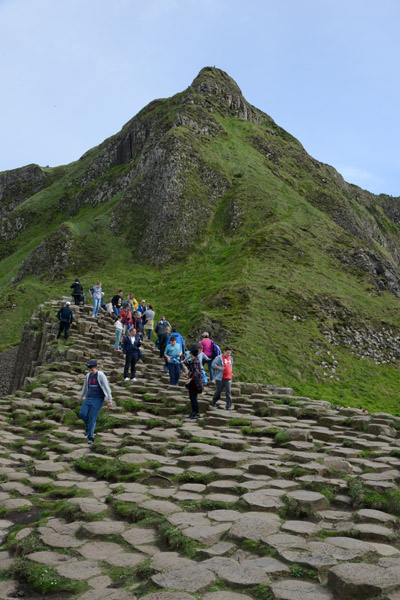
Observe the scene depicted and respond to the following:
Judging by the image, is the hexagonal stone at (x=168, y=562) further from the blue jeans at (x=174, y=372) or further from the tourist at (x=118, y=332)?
the tourist at (x=118, y=332)

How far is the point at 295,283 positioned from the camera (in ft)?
142

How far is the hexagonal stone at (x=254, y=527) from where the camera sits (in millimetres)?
7461

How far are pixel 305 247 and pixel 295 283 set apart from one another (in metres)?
9.74

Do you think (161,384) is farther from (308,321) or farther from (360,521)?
(308,321)

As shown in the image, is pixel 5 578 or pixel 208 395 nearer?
pixel 5 578

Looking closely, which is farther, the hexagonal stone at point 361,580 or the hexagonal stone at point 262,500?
the hexagonal stone at point 262,500

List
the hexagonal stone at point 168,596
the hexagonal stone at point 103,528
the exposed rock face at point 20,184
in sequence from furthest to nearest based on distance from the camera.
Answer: the exposed rock face at point 20,184 → the hexagonal stone at point 103,528 → the hexagonal stone at point 168,596

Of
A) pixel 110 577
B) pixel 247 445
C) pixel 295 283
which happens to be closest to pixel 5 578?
pixel 110 577

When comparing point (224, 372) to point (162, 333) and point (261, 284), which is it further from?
point (261, 284)

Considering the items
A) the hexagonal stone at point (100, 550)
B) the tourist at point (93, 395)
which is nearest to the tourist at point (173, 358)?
the tourist at point (93, 395)

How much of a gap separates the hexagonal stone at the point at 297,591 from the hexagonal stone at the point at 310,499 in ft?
9.04

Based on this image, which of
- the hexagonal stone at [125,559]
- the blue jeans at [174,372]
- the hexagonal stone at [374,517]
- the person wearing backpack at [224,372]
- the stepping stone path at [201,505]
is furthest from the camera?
the blue jeans at [174,372]

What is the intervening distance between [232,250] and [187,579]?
49312 millimetres

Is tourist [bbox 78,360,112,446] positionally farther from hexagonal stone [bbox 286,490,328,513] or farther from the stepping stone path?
hexagonal stone [bbox 286,490,328,513]
